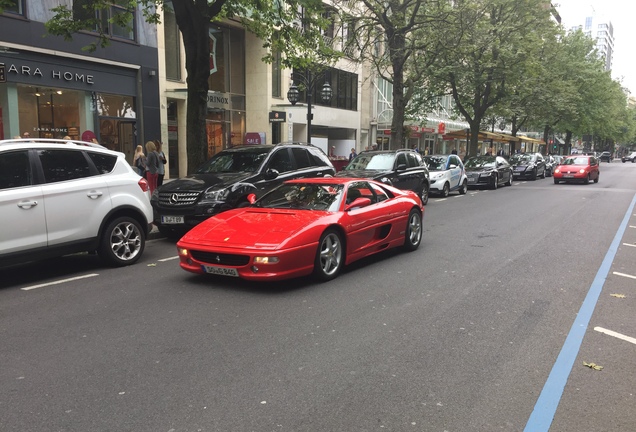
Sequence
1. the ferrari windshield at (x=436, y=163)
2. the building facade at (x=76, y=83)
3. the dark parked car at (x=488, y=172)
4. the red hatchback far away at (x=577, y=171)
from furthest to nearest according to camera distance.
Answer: the red hatchback far away at (x=577, y=171) < the dark parked car at (x=488, y=172) < the ferrari windshield at (x=436, y=163) < the building facade at (x=76, y=83)

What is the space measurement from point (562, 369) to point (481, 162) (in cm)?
2191

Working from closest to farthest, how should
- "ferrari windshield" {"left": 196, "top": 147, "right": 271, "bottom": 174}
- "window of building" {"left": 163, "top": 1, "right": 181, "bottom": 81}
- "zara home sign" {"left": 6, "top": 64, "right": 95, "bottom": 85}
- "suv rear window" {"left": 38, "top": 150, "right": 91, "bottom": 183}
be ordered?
"suv rear window" {"left": 38, "top": 150, "right": 91, "bottom": 183}
"ferrari windshield" {"left": 196, "top": 147, "right": 271, "bottom": 174}
"zara home sign" {"left": 6, "top": 64, "right": 95, "bottom": 85}
"window of building" {"left": 163, "top": 1, "right": 181, "bottom": 81}

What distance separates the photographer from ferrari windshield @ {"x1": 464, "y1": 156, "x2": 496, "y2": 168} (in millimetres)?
24305

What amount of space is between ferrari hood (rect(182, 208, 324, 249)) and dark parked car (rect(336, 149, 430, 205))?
7.09 m

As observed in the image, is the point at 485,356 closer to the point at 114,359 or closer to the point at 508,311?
the point at 508,311

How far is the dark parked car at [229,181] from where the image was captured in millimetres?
9391

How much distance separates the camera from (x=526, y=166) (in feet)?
102

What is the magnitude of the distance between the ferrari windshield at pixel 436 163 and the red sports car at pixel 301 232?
12.0 meters

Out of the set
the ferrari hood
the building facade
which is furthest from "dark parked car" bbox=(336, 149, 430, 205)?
the building facade

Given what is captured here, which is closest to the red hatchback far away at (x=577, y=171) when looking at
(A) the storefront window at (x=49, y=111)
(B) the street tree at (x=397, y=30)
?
(B) the street tree at (x=397, y=30)

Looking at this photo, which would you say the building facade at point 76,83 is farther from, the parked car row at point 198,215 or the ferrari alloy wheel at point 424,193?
the ferrari alloy wheel at point 424,193

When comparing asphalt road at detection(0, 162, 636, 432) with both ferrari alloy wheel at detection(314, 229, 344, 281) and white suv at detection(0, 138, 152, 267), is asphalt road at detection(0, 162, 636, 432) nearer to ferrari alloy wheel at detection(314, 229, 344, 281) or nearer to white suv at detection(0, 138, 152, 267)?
ferrari alloy wheel at detection(314, 229, 344, 281)

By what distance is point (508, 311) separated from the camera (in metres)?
5.54

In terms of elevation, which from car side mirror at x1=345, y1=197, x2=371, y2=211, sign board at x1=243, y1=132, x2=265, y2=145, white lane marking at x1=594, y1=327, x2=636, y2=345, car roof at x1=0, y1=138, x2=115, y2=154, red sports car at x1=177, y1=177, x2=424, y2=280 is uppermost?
sign board at x1=243, y1=132, x2=265, y2=145
